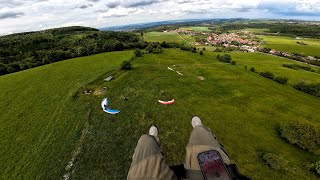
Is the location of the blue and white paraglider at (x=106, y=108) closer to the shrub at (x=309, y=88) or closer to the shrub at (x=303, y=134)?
the shrub at (x=303, y=134)

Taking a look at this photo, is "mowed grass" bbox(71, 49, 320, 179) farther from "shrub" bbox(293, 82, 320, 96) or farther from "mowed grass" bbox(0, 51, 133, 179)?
"mowed grass" bbox(0, 51, 133, 179)

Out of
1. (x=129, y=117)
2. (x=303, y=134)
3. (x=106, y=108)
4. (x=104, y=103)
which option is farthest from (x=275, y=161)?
(x=104, y=103)

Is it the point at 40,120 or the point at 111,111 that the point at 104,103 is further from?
the point at 40,120

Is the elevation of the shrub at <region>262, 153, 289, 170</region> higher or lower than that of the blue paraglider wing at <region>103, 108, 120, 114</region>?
lower

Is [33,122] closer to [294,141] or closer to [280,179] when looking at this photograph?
[280,179]

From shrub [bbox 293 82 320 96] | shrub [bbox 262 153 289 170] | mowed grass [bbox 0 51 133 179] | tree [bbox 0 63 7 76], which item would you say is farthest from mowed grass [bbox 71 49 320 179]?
tree [bbox 0 63 7 76]

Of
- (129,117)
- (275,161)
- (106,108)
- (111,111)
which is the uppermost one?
(106,108)

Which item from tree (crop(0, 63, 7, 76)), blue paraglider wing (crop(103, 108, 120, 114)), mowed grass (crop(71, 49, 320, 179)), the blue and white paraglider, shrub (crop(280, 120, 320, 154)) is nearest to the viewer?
mowed grass (crop(71, 49, 320, 179))
